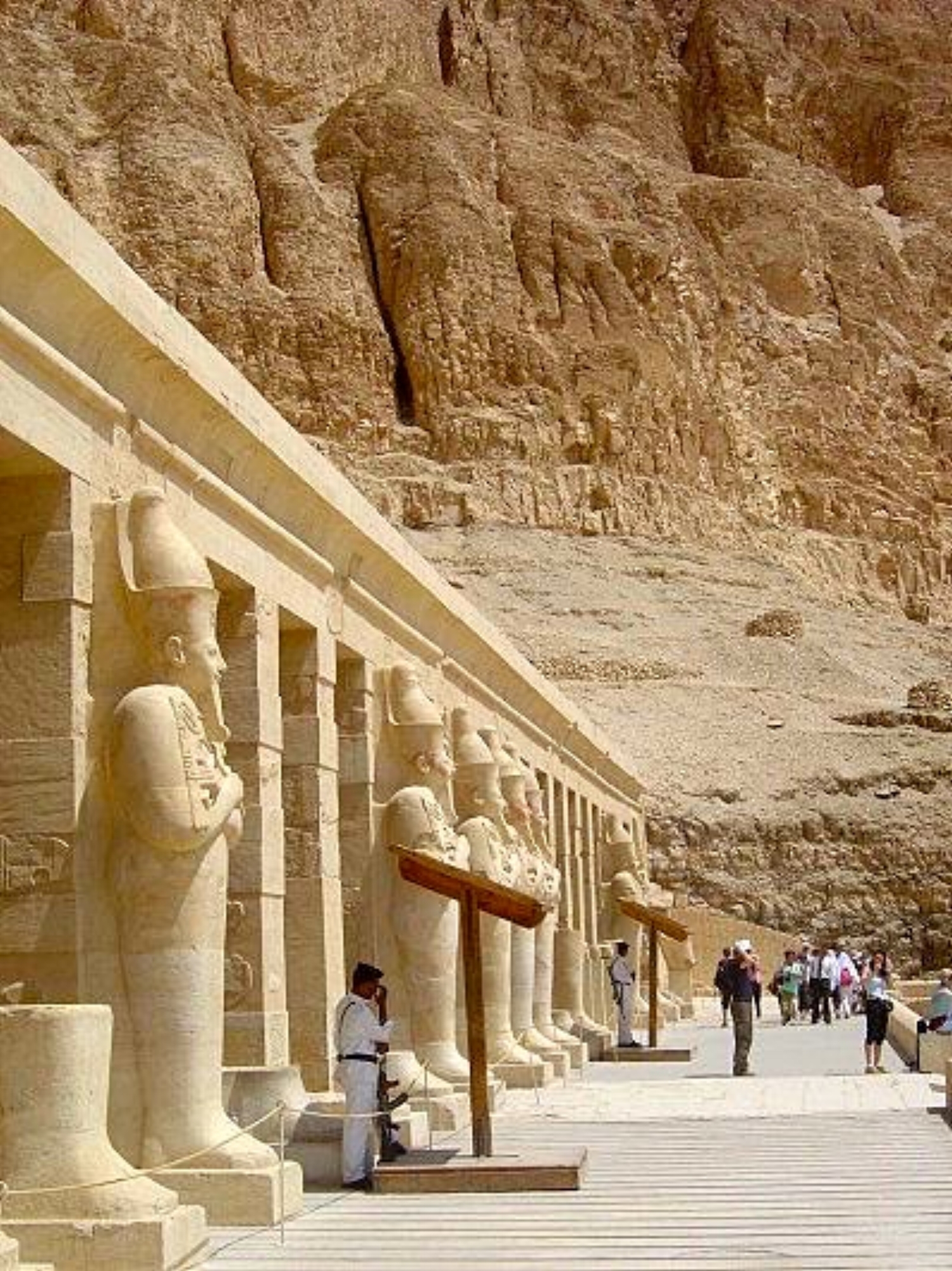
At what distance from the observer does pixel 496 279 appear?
77312 mm

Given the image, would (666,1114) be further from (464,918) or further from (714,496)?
(714,496)

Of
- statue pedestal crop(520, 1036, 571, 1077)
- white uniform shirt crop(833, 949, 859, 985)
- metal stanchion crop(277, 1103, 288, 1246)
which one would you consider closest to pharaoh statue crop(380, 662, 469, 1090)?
metal stanchion crop(277, 1103, 288, 1246)

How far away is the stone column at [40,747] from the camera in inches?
315

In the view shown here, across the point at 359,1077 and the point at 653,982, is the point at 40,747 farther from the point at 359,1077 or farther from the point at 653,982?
the point at 653,982

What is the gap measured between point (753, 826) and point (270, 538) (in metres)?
27.4

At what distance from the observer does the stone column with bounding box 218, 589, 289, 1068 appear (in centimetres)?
968

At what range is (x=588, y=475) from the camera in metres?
72.6

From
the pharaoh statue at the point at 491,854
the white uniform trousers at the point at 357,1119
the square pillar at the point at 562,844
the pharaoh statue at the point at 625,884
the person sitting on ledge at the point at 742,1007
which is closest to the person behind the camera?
the white uniform trousers at the point at 357,1119

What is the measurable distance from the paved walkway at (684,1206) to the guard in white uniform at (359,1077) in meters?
0.24

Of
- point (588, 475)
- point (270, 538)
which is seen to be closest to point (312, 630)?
point (270, 538)

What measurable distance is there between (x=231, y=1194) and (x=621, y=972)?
12580mm

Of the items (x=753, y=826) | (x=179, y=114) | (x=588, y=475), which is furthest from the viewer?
(x=179, y=114)

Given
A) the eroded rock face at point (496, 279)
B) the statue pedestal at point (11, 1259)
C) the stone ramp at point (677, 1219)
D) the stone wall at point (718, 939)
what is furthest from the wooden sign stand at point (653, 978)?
the eroded rock face at point (496, 279)

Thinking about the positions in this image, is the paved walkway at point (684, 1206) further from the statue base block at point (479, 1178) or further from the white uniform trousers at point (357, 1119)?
the white uniform trousers at point (357, 1119)
